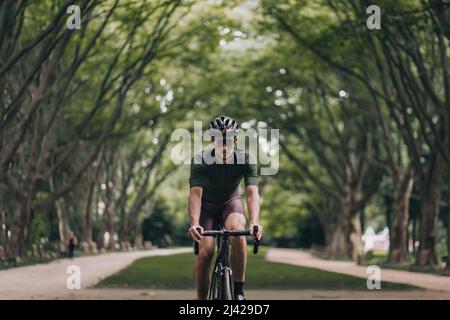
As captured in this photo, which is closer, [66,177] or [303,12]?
[303,12]

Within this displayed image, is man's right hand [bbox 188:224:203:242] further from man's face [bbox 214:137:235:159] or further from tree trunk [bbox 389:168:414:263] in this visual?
tree trunk [bbox 389:168:414:263]

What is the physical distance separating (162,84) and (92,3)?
16.2m

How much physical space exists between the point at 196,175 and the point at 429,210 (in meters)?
20.6

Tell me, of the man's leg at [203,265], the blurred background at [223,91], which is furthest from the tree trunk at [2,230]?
the man's leg at [203,265]

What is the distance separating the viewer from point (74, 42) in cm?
2558

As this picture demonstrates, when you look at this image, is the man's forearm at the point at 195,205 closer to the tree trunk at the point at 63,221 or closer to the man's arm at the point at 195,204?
the man's arm at the point at 195,204

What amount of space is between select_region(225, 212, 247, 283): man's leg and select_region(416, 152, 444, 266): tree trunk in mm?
19979

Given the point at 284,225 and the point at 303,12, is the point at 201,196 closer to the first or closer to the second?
the point at 303,12

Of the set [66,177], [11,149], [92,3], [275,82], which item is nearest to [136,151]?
[66,177]

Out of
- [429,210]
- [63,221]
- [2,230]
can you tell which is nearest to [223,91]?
[63,221]

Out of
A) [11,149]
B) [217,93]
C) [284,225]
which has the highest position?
[217,93]

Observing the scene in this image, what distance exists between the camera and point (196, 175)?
6.50 meters

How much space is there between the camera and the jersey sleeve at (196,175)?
6.46 meters

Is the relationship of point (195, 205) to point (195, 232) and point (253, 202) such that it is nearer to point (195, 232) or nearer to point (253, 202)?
point (195, 232)
